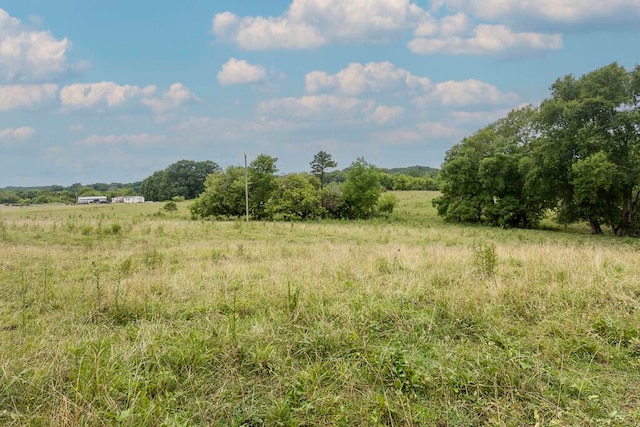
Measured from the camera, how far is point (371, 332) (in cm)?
407

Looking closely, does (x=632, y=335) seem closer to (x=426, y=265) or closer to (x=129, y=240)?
(x=426, y=265)

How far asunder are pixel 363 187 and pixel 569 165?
849 inches

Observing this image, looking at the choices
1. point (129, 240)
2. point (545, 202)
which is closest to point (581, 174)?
point (545, 202)

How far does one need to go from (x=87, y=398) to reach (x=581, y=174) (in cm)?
2682

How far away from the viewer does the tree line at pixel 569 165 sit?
22.5m

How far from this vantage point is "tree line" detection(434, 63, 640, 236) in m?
22.5

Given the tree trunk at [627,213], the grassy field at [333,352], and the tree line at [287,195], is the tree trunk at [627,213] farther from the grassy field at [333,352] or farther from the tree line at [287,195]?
the grassy field at [333,352]

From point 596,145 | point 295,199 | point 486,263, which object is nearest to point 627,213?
point 596,145

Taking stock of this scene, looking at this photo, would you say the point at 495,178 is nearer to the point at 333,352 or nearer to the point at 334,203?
the point at 334,203

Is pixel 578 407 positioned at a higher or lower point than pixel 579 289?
lower

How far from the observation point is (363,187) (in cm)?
4266

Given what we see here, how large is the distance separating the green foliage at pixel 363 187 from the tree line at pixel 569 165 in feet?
30.1

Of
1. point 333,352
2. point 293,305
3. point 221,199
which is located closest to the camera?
point 333,352

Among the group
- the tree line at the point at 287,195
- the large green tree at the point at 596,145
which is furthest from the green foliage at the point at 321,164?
the large green tree at the point at 596,145
